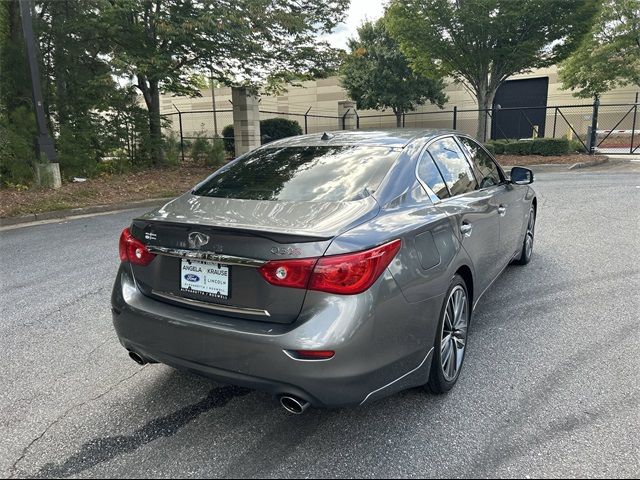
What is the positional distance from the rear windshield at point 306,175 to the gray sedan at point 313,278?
1 centimetres

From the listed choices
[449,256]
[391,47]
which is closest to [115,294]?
[449,256]

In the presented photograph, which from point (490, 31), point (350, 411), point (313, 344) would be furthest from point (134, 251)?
point (490, 31)

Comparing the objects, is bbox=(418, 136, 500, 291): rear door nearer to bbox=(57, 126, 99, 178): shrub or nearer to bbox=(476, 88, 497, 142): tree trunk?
bbox=(57, 126, 99, 178): shrub

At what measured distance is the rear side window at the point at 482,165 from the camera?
4.07m

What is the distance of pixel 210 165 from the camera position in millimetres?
15594

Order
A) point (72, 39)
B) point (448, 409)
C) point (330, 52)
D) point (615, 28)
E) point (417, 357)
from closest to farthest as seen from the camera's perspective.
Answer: point (417, 357) → point (448, 409) → point (72, 39) → point (330, 52) → point (615, 28)

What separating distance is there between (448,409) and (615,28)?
2631 cm

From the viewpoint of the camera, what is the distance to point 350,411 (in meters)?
2.82

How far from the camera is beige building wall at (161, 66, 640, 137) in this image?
30469 mm

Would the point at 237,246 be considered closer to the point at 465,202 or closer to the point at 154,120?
the point at 465,202

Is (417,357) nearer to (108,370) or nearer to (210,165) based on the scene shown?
(108,370)

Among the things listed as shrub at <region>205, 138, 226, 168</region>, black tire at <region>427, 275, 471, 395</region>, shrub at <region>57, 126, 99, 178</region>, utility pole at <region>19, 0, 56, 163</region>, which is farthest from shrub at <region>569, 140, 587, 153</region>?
black tire at <region>427, 275, 471, 395</region>

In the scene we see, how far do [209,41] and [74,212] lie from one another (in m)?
6.01

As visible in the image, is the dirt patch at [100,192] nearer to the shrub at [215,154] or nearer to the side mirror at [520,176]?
the shrub at [215,154]
